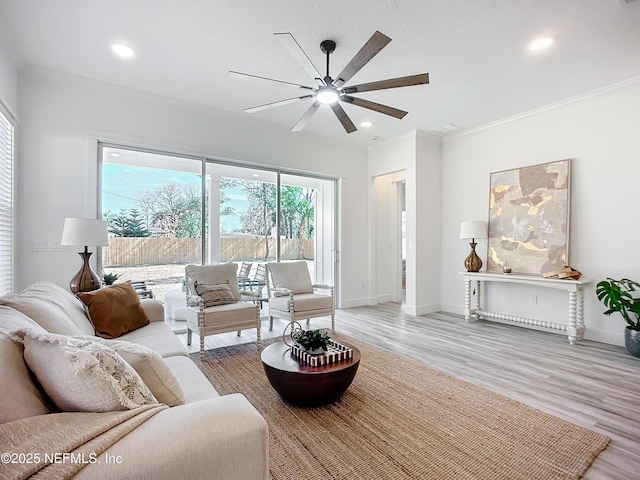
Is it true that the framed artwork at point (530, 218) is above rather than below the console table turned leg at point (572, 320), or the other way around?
above

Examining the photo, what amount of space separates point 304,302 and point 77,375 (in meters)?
3.10

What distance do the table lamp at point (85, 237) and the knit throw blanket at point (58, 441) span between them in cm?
253

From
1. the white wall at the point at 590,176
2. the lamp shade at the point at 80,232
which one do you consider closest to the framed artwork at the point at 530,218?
the white wall at the point at 590,176

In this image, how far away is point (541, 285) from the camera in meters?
4.19

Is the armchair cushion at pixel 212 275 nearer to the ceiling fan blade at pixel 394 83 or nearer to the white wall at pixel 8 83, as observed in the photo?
the white wall at pixel 8 83

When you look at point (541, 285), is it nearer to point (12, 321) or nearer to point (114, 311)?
point (114, 311)

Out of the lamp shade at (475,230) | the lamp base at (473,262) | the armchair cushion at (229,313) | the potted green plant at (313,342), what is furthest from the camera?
the lamp base at (473,262)

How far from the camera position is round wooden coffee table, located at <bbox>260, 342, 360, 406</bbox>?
2.14m

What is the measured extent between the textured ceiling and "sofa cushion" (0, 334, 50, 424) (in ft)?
8.41

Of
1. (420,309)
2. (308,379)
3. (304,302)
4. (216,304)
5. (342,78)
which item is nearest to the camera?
(308,379)

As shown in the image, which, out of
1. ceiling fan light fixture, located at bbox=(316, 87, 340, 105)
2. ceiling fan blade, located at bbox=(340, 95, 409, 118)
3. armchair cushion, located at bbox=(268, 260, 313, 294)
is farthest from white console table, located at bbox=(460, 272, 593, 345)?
ceiling fan light fixture, located at bbox=(316, 87, 340, 105)

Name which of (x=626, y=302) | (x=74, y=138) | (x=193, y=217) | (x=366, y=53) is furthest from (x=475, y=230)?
(x=74, y=138)

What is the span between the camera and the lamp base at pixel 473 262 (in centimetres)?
479

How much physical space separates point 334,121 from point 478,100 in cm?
196
